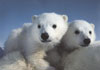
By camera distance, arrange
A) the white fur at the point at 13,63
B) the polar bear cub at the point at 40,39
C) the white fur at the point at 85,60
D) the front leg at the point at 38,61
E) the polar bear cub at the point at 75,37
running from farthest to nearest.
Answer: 1. the polar bear cub at the point at 75,37
2. the polar bear cub at the point at 40,39
3. the front leg at the point at 38,61
4. the white fur at the point at 13,63
5. the white fur at the point at 85,60

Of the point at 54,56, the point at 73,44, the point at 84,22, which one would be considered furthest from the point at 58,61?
the point at 84,22

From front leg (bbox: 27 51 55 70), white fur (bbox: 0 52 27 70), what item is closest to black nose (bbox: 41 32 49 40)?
front leg (bbox: 27 51 55 70)

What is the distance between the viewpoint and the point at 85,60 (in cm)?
214

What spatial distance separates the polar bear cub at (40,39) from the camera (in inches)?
101

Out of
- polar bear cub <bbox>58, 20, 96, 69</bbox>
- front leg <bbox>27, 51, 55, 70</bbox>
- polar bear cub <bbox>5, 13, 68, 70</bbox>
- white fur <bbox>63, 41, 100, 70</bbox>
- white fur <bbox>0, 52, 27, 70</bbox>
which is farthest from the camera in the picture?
polar bear cub <bbox>58, 20, 96, 69</bbox>

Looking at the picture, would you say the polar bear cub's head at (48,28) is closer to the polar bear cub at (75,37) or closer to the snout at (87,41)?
the polar bear cub at (75,37)

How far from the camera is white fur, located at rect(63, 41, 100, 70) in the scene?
2.02 meters

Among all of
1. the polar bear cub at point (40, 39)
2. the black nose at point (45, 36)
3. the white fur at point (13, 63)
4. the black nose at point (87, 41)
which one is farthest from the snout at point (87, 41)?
the white fur at point (13, 63)

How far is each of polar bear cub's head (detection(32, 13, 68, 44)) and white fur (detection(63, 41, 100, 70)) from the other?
456mm

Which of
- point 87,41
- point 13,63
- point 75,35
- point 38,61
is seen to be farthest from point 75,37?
point 13,63

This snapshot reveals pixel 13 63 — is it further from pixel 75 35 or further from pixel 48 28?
pixel 75 35

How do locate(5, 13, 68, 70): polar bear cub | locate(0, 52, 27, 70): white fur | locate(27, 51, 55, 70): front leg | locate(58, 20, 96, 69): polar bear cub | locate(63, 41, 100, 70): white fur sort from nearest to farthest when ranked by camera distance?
locate(63, 41, 100, 70): white fur
locate(0, 52, 27, 70): white fur
locate(27, 51, 55, 70): front leg
locate(5, 13, 68, 70): polar bear cub
locate(58, 20, 96, 69): polar bear cub

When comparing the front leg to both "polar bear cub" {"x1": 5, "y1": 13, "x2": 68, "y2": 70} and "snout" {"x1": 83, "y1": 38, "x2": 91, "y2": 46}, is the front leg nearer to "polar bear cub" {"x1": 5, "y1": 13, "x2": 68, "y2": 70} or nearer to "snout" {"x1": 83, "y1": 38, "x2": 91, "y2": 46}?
"polar bear cub" {"x1": 5, "y1": 13, "x2": 68, "y2": 70}

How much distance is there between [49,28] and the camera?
2715mm
